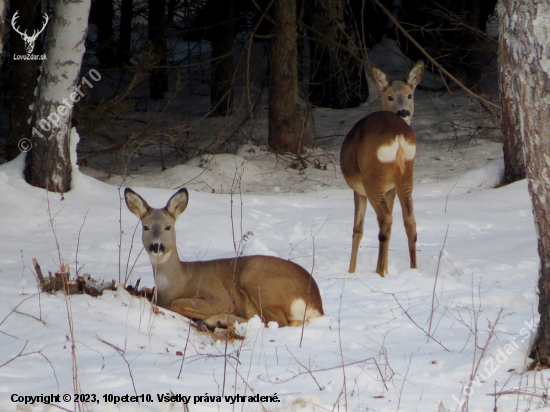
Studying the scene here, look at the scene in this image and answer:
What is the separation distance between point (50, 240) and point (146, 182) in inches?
168

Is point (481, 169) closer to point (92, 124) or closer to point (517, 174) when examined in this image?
point (517, 174)

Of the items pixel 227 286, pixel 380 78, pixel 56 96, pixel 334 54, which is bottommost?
pixel 227 286

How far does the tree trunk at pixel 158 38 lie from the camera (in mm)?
11984

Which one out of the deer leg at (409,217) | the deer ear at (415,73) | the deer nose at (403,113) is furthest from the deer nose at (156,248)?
the deer ear at (415,73)

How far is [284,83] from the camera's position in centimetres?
1180

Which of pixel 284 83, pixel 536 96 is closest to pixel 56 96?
pixel 284 83

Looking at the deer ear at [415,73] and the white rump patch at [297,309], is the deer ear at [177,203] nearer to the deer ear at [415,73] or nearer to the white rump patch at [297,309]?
the white rump patch at [297,309]

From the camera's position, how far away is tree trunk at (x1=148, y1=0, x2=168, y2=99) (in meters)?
12.0

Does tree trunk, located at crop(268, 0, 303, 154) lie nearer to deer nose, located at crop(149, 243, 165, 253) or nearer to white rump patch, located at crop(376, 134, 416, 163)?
white rump patch, located at crop(376, 134, 416, 163)

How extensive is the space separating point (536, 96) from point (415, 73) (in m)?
→ 4.47

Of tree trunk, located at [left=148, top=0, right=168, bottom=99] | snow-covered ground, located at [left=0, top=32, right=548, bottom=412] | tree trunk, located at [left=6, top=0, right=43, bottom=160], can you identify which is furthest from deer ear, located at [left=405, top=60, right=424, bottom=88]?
tree trunk, located at [left=6, top=0, right=43, bottom=160]

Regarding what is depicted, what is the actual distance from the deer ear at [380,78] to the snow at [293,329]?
1612 mm

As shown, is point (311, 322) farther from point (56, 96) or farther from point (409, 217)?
point (56, 96)

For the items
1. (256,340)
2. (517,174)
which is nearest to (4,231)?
(256,340)
